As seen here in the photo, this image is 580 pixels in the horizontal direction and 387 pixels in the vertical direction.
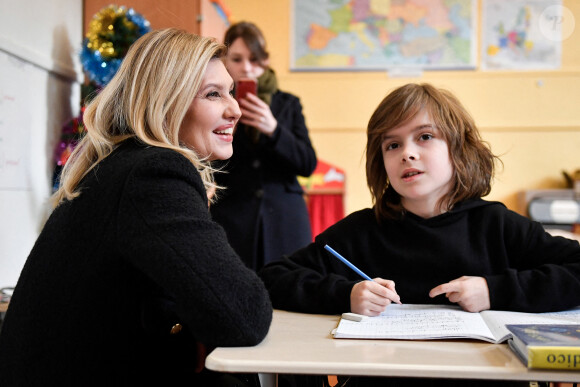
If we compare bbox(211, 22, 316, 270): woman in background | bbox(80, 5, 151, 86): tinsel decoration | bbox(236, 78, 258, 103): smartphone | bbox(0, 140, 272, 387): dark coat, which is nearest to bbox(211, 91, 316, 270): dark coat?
bbox(211, 22, 316, 270): woman in background

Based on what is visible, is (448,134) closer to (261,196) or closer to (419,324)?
(419,324)

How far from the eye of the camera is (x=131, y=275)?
0.86 meters

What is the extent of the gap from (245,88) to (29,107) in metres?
0.73

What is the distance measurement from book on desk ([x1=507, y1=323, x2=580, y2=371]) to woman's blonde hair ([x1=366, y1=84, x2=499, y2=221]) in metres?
0.54

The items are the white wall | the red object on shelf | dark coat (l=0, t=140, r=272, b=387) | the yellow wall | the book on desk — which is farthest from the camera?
the yellow wall

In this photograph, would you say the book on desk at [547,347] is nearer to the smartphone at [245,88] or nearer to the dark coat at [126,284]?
the dark coat at [126,284]

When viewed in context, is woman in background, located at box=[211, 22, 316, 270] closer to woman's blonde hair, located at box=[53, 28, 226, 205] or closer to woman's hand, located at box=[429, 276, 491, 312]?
woman's blonde hair, located at box=[53, 28, 226, 205]

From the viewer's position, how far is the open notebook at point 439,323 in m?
0.86

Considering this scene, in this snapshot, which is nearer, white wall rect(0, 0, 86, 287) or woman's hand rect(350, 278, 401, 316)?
woman's hand rect(350, 278, 401, 316)

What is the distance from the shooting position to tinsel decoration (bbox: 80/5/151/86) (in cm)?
202

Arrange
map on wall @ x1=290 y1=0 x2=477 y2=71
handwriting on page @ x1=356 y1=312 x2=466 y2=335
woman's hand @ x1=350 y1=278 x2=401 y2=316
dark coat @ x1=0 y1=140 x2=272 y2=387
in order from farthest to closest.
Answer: map on wall @ x1=290 y1=0 x2=477 y2=71, woman's hand @ x1=350 y1=278 x2=401 y2=316, handwriting on page @ x1=356 y1=312 x2=466 y2=335, dark coat @ x1=0 y1=140 x2=272 y2=387

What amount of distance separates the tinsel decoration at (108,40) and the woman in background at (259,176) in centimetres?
38

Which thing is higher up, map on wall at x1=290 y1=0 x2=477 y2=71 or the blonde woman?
map on wall at x1=290 y1=0 x2=477 y2=71

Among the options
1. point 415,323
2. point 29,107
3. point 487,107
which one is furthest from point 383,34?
point 415,323
